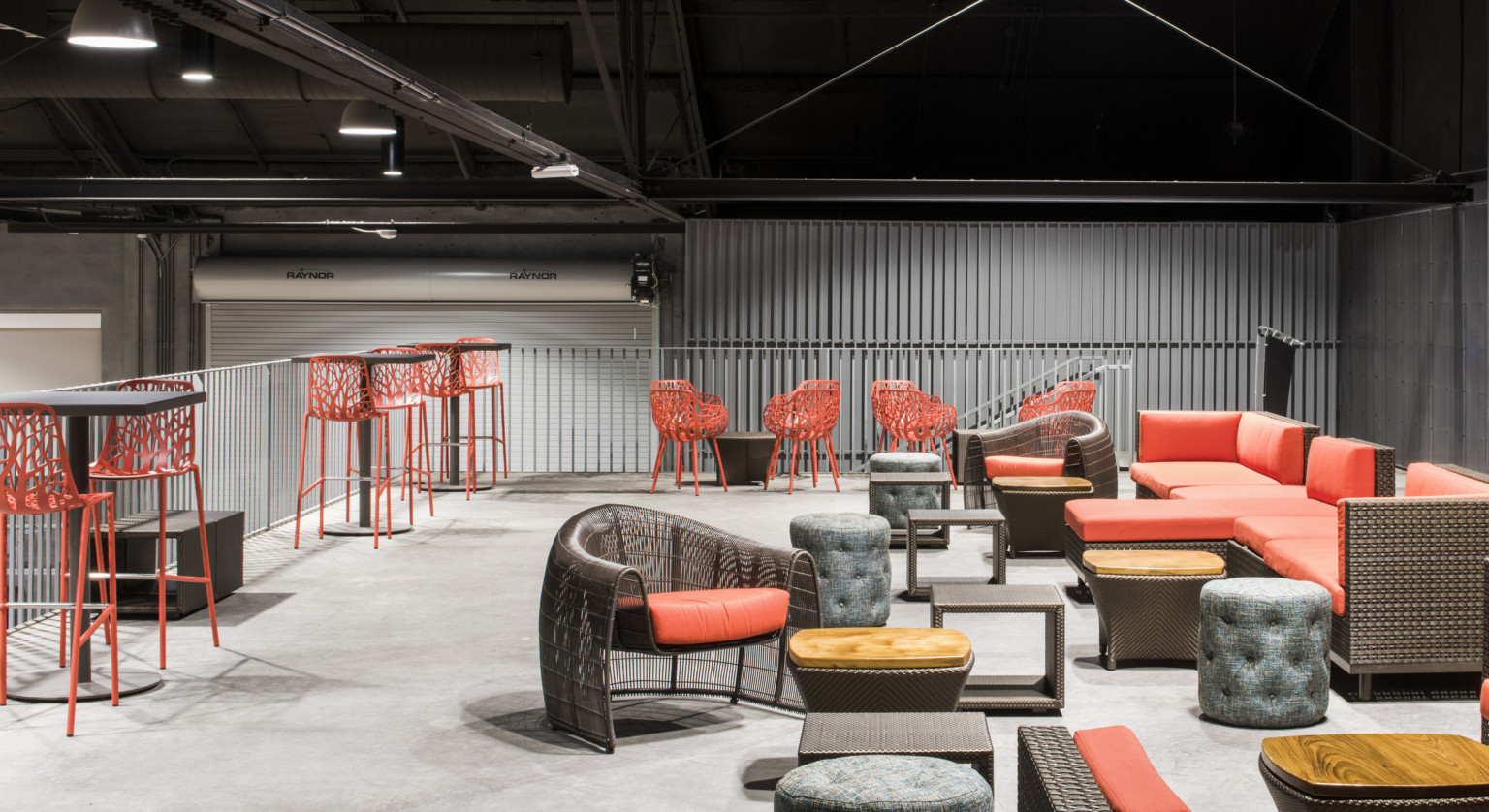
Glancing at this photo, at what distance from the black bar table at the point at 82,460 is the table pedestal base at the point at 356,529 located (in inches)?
141

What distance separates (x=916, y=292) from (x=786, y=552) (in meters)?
8.99

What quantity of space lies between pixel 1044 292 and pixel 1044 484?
6.09 meters

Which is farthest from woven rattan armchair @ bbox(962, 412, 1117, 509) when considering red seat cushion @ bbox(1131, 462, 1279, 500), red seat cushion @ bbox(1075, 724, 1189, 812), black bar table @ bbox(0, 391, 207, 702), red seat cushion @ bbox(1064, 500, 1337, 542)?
red seat cushion @ bbox(1075, 724, 1189, 812)

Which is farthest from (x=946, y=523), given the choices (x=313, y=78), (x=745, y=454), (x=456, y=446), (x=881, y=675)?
(x=313, y=78)

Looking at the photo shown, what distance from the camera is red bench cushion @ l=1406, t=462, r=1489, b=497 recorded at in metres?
5.01

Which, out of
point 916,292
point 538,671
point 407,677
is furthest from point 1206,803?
point 916,292

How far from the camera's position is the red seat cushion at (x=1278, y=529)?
556 centimetres

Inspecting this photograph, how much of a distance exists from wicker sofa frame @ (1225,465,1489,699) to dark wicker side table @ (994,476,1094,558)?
9.94 feet

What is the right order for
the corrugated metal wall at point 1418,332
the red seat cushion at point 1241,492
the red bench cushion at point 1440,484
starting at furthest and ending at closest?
the corrugated metal wall at point 1418,332 < the red seat cushion at point 1241,492 < the red bench cushion at point 1440,484

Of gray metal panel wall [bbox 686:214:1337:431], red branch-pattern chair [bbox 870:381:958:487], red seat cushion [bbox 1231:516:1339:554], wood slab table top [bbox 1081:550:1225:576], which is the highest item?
gray metal panel wall [bbox 686:214:1337:431]

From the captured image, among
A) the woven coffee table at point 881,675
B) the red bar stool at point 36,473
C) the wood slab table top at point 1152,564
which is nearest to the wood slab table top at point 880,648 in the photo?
the woven coffee table at point 881,675

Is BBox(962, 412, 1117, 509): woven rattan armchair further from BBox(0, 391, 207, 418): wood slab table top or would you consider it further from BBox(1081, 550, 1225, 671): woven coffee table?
BBox(0, 391, 207, 418): wood slab table top

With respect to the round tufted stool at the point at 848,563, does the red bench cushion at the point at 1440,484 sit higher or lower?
higher

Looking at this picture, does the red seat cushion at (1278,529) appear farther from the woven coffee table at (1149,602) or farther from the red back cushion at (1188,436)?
the red back cushion at (1188,436)
